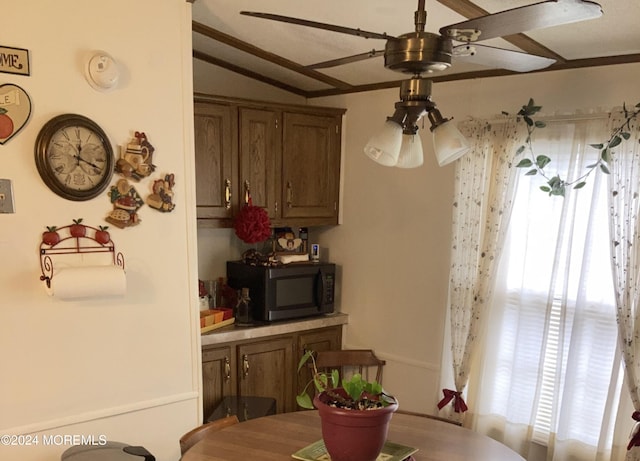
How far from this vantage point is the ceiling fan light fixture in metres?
1.55

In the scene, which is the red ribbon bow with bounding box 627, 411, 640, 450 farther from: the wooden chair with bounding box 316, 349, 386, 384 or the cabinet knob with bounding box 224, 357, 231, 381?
the cabinet knob with bounding box 224, 357, 231, 381

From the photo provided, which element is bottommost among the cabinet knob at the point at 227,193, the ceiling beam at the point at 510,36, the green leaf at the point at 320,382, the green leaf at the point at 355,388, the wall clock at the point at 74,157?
the green leaf at the point at 320,382

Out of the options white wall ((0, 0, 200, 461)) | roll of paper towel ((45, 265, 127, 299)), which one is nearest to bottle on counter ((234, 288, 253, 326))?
white wall ((0, 0, 200, 461))

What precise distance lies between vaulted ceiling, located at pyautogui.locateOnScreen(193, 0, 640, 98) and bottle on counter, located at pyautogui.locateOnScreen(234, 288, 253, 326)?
143 cm

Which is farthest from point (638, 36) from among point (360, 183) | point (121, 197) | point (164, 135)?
point (121, 197)

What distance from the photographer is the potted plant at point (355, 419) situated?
1.61m

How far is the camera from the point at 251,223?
3.08m

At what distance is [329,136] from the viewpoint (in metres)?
3.50

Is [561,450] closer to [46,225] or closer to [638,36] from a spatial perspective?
[638,36]

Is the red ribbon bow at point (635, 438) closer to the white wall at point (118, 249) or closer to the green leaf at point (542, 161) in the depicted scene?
the green leaf at point (542, 161)

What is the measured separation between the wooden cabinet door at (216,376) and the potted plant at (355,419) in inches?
57.6

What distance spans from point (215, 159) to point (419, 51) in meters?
1.84

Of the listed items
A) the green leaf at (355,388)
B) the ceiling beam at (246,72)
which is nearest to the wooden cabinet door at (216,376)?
the green leaf at (355,388)

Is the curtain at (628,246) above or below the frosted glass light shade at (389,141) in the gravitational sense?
below
